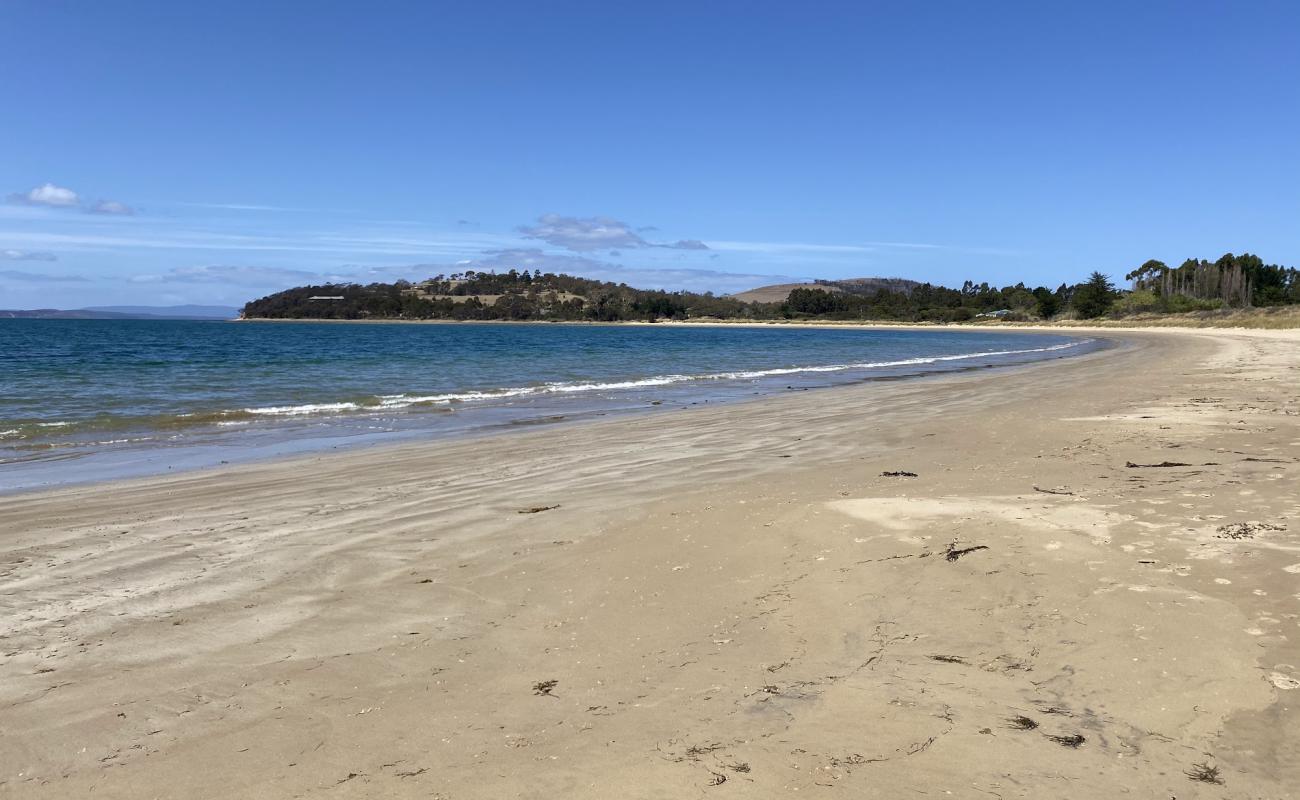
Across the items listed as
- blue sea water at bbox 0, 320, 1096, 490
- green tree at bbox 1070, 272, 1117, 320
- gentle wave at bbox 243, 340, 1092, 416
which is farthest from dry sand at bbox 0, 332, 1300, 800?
green tree at bbox 1070, 272, 1117, 320

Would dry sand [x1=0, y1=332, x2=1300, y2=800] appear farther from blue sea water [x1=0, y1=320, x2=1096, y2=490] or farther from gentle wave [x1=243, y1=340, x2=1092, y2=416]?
gentle wave [x1=243, y1=340, x2=1092, y2=416]

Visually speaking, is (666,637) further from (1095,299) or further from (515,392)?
(1095,299)

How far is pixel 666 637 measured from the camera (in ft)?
15.0

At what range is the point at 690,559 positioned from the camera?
602cm

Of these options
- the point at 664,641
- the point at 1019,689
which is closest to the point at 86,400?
the point at 664,641

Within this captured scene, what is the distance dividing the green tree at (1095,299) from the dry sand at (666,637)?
127426 mm

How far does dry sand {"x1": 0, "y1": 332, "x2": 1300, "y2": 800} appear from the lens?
325 centimetres

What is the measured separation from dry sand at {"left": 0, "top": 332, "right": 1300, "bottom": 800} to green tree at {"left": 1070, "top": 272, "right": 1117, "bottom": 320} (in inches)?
5017

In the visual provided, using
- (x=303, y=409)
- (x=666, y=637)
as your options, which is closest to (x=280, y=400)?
(x=303, y=409)

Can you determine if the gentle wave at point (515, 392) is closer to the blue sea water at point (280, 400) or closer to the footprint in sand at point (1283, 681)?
the blue sea water at point (280, 400)

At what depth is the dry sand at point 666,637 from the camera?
10.7ft

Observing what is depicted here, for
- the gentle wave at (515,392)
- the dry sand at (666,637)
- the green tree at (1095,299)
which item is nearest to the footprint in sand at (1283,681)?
the dry sand at (666,637)

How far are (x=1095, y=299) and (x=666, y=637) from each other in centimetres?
13536

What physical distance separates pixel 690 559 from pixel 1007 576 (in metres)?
2.13
